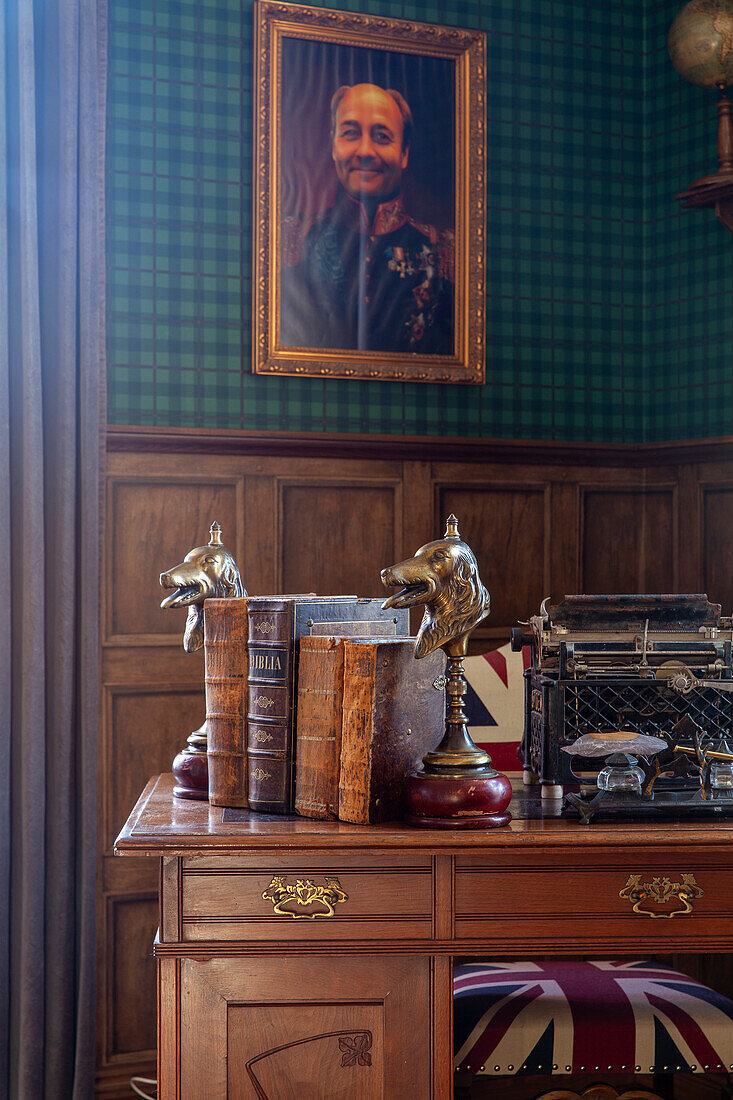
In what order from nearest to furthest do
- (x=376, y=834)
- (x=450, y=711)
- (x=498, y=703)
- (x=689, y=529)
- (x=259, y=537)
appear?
(x=376, y=834)
(x=450, y=711)
(x=498, y=703)
(x=259, y=537)
(x=689, y=529)

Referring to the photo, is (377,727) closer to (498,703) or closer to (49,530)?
(498,703)

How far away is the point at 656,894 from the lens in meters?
1.90

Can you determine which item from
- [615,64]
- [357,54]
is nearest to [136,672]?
[357,54]

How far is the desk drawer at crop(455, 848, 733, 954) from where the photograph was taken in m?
1.88

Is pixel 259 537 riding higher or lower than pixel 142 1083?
higher

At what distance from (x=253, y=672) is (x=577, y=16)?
2.51m

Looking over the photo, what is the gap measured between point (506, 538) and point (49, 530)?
134cm

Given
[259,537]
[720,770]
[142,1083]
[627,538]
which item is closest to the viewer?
[720,770]

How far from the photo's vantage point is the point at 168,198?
3.14 m

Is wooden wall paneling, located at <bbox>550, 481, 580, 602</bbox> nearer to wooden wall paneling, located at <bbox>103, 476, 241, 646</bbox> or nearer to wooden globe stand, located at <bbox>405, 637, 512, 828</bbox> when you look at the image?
wooden wall paneling, located at <bbox>103, 476, 241, 646</bbox>

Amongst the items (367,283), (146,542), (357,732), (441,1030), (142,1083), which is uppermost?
(367,283)

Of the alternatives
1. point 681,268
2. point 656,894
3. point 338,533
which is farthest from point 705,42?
point 656,894

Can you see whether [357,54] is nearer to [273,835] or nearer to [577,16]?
[577,16]

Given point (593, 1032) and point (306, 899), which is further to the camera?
point (593, 1032)
